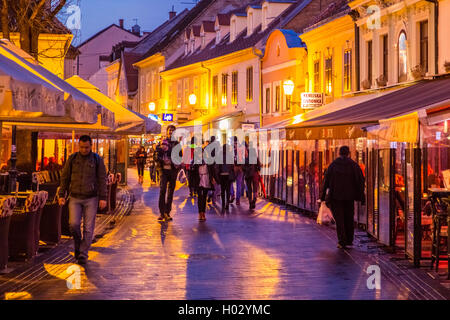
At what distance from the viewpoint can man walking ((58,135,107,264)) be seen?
1197 cm

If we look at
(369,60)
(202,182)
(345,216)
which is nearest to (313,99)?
(369,60)

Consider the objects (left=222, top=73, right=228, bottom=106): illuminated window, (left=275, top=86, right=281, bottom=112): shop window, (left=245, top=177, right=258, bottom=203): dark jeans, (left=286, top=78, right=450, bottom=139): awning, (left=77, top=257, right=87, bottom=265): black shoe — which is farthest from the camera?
(left=222, top=73, right=228, bottom=106): illuminated window

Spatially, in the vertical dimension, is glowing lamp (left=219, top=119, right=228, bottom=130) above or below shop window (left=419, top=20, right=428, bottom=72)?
below

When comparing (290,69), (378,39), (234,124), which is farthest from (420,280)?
(234,124)

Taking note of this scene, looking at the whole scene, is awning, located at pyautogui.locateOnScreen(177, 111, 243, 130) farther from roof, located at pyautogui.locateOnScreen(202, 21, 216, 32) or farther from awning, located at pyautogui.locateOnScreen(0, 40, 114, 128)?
awning, located at pyautogui.locateOnScreen(0, 40, 114, 128)

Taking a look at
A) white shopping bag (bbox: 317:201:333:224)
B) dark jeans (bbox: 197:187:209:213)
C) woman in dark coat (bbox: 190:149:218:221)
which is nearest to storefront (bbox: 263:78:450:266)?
white shopping bag (bbox: 317:201:333:224)

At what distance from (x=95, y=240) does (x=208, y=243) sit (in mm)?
2095

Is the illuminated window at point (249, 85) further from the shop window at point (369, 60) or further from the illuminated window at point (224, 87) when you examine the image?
the shop window at point (369, 60)

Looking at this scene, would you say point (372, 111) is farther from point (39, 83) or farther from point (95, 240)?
point (39, 83)

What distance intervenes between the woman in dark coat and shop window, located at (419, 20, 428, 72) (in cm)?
767

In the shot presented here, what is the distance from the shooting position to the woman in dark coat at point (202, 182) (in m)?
18.9

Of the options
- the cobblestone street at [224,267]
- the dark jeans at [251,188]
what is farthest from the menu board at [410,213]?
the dark jeans at [251,188]

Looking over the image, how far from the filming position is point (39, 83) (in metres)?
10.5

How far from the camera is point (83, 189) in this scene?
11992 mm
